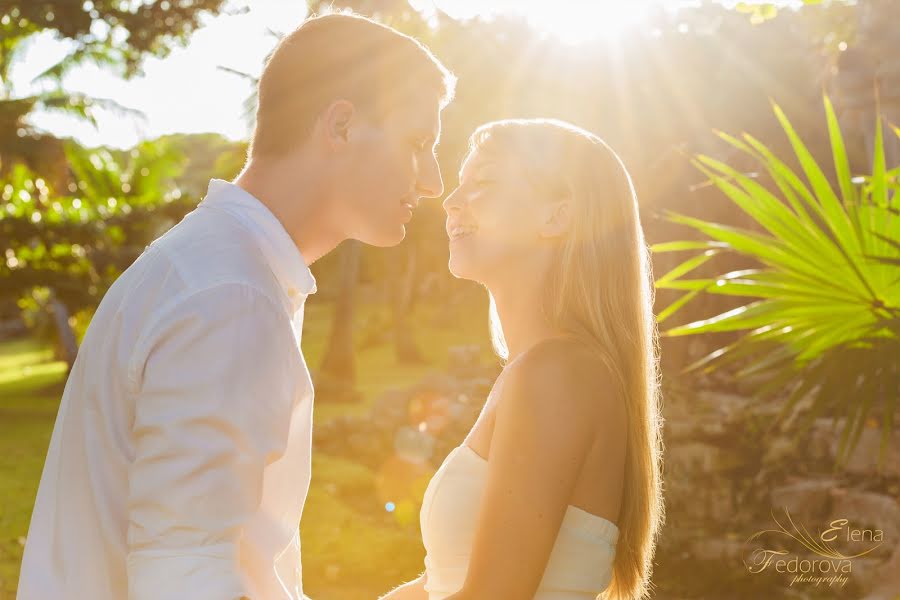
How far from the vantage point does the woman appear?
89.0 inches

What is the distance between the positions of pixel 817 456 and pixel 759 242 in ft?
19.5

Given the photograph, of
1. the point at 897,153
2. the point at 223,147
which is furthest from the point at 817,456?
the point at 223,147

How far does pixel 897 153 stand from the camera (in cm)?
770

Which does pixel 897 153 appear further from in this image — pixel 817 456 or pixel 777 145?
pixel 777 145

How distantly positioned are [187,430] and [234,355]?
0.15 metres

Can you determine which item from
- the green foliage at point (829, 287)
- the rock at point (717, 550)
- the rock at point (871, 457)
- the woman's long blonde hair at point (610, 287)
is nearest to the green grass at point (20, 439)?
the rock at point (717, 550)

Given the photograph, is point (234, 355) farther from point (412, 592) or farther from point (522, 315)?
point (412, 592)

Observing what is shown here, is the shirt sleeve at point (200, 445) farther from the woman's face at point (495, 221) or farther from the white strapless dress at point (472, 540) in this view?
the woman's face at point (495, 221)

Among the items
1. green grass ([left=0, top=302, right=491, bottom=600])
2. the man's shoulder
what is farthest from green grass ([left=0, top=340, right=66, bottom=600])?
the man's shoulder

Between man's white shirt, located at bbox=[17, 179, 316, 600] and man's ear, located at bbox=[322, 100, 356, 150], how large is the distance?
0.23 metres

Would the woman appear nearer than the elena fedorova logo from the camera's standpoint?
Yes

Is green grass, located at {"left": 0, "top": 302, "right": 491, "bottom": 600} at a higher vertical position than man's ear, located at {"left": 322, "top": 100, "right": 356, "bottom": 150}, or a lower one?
lower

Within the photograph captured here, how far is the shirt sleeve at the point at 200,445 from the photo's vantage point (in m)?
1.64

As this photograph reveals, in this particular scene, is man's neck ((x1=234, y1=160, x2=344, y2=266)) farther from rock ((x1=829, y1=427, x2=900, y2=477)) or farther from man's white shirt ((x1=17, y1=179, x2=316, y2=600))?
rock ((x1=829, y1=427, x2=900, y2=477))
